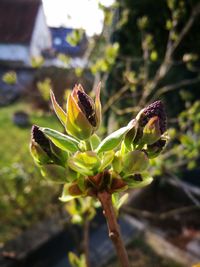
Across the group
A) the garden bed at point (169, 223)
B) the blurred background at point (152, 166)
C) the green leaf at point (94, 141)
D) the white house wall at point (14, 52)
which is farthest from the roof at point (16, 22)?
the green leaf at point (94, 141)

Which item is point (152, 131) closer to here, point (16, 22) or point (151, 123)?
point (151, 123)

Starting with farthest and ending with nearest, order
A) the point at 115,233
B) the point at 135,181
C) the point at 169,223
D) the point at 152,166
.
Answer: the point at 169,223 → the point at 152,166 → the point at 135,181 → the point at 115,233

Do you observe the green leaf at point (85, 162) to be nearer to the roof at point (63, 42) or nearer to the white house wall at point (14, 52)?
the roof at point (63, 42)

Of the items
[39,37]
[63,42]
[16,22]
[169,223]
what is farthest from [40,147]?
[39,37]

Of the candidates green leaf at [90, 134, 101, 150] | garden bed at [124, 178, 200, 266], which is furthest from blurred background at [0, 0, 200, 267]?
green leaf at [90, 134, 101, 150]

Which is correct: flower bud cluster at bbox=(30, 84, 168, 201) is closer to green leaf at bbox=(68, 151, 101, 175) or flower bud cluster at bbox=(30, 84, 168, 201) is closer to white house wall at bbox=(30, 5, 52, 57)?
green leaf at bbox=(68, 151, 101, 175)

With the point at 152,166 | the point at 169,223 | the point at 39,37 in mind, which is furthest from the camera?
the point at 39,37

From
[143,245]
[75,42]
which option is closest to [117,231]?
[75,42]
